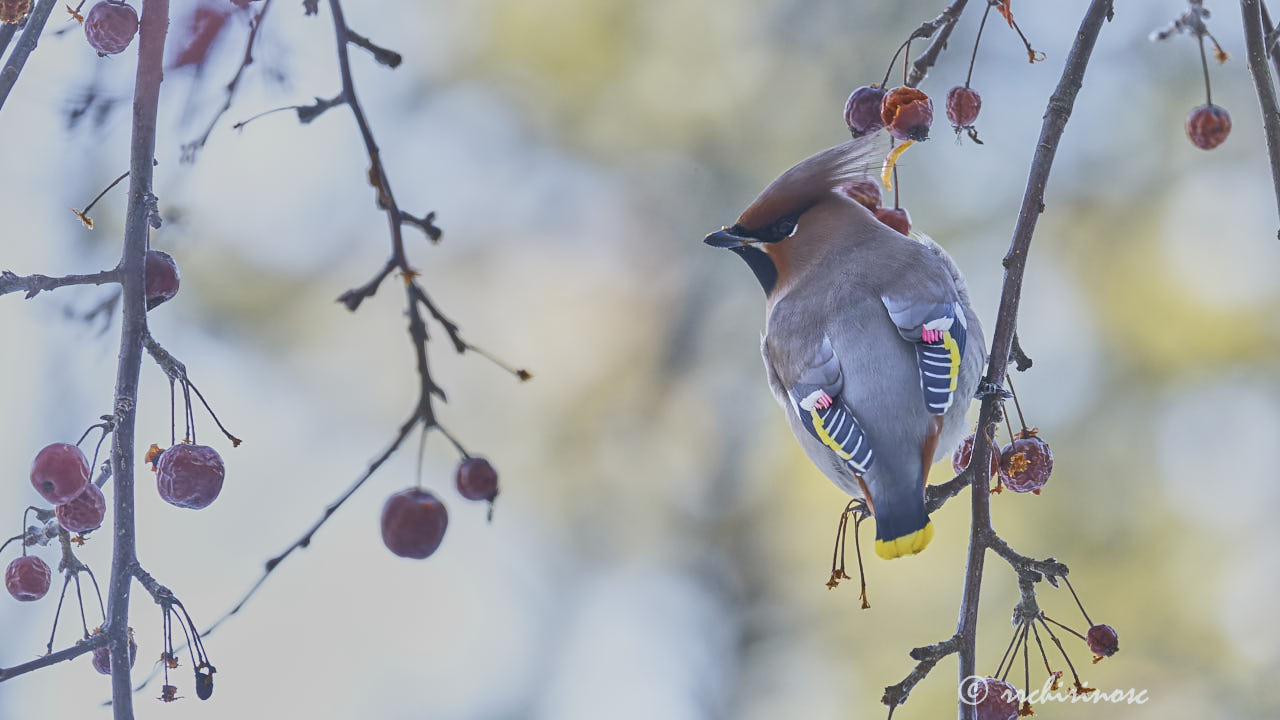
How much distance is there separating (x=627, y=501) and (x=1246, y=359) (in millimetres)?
2109

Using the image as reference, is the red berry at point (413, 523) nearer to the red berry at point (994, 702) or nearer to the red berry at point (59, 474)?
the red berry at point (59, 474)

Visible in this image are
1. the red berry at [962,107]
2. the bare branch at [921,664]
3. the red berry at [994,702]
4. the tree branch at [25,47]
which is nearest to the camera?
the tree branch at [25,47]

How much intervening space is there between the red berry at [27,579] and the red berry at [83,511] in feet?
0.39

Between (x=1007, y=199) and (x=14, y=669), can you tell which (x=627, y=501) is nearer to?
(x=1007, y=199)

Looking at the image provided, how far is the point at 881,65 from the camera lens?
438cm

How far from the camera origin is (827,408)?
1522mm

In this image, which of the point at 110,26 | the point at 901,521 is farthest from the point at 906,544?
the point at 110,26

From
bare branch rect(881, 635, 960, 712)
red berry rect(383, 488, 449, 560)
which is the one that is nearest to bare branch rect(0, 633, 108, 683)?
red berry rect(383, 488, 449, 560)

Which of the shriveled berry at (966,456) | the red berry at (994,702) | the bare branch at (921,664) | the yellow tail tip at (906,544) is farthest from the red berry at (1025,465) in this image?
the bare branch at (921,664)

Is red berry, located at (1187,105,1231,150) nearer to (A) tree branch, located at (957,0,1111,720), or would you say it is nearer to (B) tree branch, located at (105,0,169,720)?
(A) tree branch, located at (957,0,1111,720)

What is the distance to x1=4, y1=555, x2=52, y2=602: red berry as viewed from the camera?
1.18 m

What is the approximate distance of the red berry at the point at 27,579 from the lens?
3.87 ft

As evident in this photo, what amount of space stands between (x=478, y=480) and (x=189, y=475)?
42cm

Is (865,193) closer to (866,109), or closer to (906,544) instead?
(866,109)
